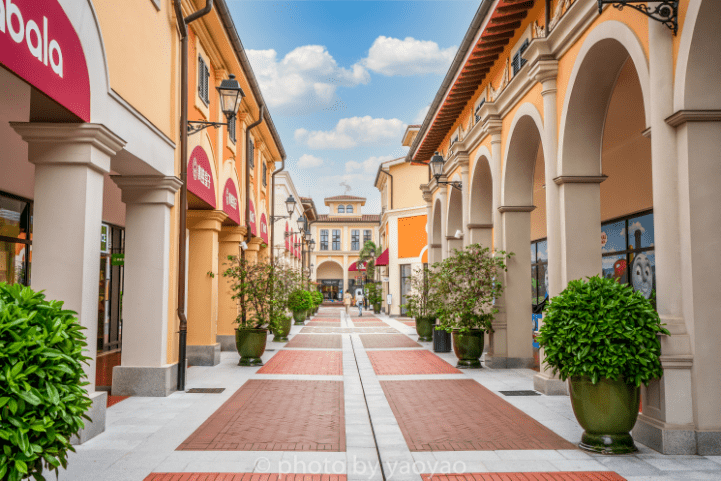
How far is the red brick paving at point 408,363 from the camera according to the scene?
37.9 ft

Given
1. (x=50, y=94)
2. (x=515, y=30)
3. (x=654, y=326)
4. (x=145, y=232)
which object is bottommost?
(x=654, y=326)

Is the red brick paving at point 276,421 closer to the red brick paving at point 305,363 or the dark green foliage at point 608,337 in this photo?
the red brick paving at point 305,363

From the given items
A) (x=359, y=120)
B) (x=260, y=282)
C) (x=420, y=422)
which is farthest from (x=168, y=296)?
(x=359, y=120)

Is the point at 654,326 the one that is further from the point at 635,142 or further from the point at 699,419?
the point at 635,142

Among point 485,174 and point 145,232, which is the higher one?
point 485,174

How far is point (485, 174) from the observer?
556 inches

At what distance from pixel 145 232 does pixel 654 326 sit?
7.08 m

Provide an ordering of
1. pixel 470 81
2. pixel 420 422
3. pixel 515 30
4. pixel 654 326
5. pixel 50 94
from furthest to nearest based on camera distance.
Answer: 1. pixel 470 81
2. pixel 515 30
3. pixel 420 422
4. pixel 654 326
5. pixel 50 94

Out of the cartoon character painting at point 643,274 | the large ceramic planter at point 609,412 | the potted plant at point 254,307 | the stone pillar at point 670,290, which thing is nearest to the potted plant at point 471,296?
the cartoon character painting at point 643,274

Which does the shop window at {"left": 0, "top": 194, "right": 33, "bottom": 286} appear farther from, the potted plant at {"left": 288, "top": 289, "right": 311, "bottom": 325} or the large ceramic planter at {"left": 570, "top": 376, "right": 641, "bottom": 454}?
the potted plant at {"left": 288, "top": 289, "right": 311, "bottom": 325}

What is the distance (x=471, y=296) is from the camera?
11.6 metres

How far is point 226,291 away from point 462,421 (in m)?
9.12

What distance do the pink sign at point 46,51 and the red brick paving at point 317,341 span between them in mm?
11719

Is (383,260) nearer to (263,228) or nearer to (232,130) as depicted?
(263,228)
